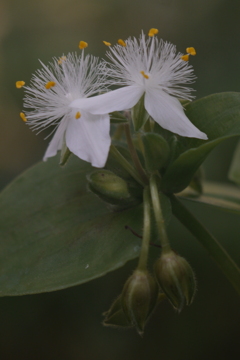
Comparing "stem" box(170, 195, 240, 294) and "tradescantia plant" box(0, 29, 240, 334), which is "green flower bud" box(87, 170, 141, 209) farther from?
"stem" box(170, 195, 240, 294)

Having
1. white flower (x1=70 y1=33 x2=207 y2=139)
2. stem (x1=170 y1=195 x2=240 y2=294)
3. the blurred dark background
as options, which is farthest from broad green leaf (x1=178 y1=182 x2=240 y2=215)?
the blurred dark background

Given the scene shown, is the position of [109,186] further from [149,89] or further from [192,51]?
[192,51]

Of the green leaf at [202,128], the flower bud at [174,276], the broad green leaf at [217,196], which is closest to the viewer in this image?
the flower bud at [174,276]

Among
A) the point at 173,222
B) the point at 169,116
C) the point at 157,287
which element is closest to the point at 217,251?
the point at 157,287

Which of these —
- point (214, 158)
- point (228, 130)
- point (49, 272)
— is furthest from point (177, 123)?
point (214, 158)

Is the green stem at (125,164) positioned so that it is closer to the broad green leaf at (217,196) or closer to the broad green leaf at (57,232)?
the broad green leaf at (57,232)

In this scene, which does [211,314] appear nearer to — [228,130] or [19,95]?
[228,130]

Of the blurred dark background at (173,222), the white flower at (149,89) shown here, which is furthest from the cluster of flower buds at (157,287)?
the blurred dark background at (173,222)
